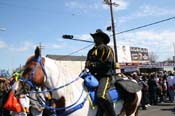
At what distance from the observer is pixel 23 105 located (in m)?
8.61

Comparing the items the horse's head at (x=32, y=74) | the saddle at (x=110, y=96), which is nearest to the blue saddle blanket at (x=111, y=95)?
the saddle at (x=110, y=96)

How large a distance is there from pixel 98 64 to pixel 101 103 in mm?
797

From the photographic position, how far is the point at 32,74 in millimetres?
5422

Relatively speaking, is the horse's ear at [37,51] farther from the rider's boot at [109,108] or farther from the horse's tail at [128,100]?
the horse's tail at [128,100]

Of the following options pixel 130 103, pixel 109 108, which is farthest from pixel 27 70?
pixel 130 103

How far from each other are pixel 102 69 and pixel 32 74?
1637 mm

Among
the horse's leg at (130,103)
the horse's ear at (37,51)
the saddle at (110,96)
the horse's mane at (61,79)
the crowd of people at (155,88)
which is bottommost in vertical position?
the crowd of people at (155,88)

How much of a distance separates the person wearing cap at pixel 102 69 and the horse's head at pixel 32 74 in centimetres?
122

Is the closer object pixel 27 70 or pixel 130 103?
pixel 27 70

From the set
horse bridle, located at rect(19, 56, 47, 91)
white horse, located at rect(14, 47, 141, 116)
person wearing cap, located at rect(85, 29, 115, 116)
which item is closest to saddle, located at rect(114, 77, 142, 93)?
person wearing cap, located at rect(85, 29, 115, 116)

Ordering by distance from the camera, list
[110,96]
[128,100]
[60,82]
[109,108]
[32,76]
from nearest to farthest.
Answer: [32,76]
[60,82]
[109,108]
[110,96]
[128,100]

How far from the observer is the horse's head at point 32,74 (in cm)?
536

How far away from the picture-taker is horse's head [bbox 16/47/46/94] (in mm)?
5359

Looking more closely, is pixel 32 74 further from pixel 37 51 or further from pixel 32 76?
pixel 37 51
